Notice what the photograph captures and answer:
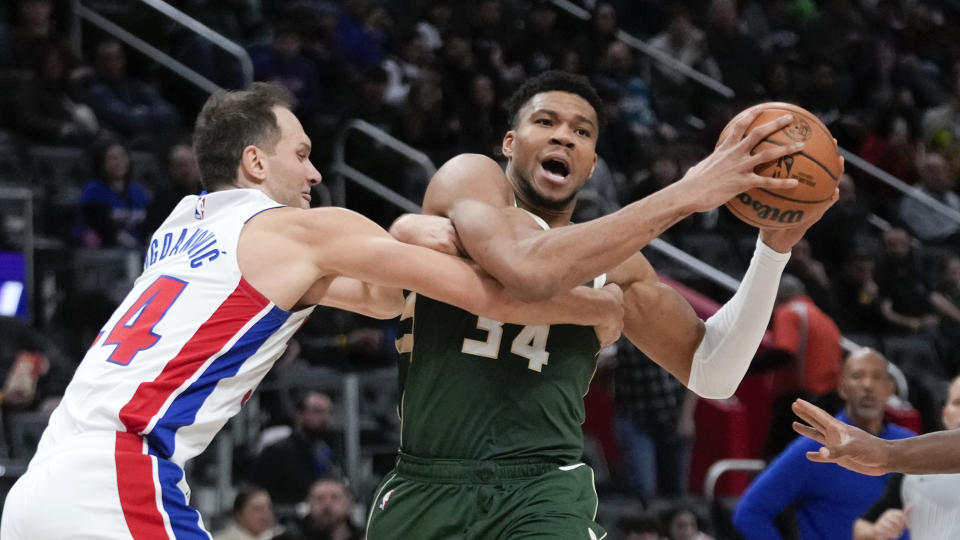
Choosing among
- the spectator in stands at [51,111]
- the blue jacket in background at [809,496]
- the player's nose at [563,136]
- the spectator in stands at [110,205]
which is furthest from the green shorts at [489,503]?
the spectator in stands at [51,111]

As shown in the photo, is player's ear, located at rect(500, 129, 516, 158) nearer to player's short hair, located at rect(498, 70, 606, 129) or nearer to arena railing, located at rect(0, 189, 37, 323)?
player's short hair, located at rect(498, 70, 606, 129)

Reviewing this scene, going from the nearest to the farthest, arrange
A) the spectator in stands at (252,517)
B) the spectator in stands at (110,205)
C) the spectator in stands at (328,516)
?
the spectator in stands at (252,517)
the spectator in stands at (328,516)
the spectator in stands at (110,205)

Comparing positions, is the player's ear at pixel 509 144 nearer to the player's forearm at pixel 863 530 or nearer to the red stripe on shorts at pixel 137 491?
the red stripe on shorts at pixel 137 491

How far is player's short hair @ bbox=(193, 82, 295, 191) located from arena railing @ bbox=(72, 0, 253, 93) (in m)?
7.16

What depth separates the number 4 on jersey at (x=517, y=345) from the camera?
4223mm

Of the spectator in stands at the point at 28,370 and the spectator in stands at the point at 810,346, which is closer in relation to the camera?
the spectator in stands at the point at 28,370

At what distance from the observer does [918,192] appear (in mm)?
13180

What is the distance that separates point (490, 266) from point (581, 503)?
0.78 meters

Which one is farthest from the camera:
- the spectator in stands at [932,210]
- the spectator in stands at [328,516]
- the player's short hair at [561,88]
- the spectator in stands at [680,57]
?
the spectator in stands at [680,57]

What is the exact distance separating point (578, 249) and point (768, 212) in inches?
23.4

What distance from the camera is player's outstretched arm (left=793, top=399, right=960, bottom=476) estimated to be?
417 cm

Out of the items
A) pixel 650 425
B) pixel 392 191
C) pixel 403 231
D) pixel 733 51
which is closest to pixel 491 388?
pixel 403 231

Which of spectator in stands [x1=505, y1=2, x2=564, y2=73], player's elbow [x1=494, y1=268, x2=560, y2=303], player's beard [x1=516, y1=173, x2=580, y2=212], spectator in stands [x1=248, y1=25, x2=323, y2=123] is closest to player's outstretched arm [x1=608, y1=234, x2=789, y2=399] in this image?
player's beard [x1=516, y1=173, x2=580, y2=212]

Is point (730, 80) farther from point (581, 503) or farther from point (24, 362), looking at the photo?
point (581, 503)
